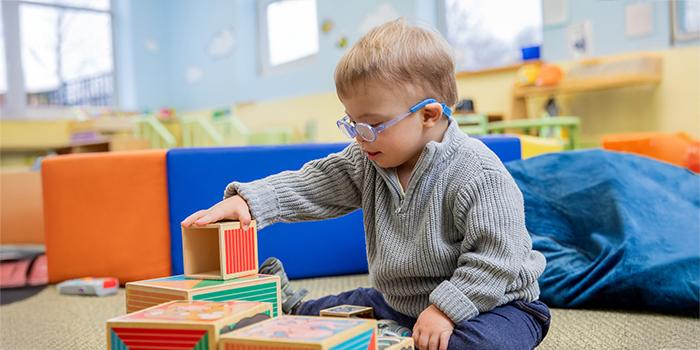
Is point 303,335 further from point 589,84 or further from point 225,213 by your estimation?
point 589,84

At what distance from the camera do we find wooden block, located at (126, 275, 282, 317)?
2.60 feet

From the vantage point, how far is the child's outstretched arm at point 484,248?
2.72 ft

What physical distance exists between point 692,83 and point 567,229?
5.85 feet

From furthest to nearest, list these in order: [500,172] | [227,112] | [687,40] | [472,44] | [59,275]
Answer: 1. [227,112]
2. [472,44]
3. [687,40]
4. [59,275]
5. [500,172]

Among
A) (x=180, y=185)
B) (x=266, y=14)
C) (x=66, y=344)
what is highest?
(x=266, y=14)

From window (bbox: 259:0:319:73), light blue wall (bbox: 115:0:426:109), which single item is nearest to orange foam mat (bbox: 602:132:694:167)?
window (bbox: 259:0:319:73)

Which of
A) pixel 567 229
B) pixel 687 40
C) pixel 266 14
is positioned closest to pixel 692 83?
pixel 687 40

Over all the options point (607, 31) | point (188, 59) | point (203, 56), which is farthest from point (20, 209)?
point (188, 59)

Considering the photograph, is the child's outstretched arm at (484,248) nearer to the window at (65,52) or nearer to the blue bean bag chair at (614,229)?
the blue bean bag chair at (614,229)

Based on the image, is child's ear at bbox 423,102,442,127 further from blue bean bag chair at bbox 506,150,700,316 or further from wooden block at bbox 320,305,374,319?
blue bean bag chair at bbox 506,150,700,316

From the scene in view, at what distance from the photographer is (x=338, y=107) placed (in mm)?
4531

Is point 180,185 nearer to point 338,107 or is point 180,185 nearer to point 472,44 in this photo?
point 472,44

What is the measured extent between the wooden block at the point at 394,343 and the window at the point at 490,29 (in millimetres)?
3067

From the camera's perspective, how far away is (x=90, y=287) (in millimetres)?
1664
